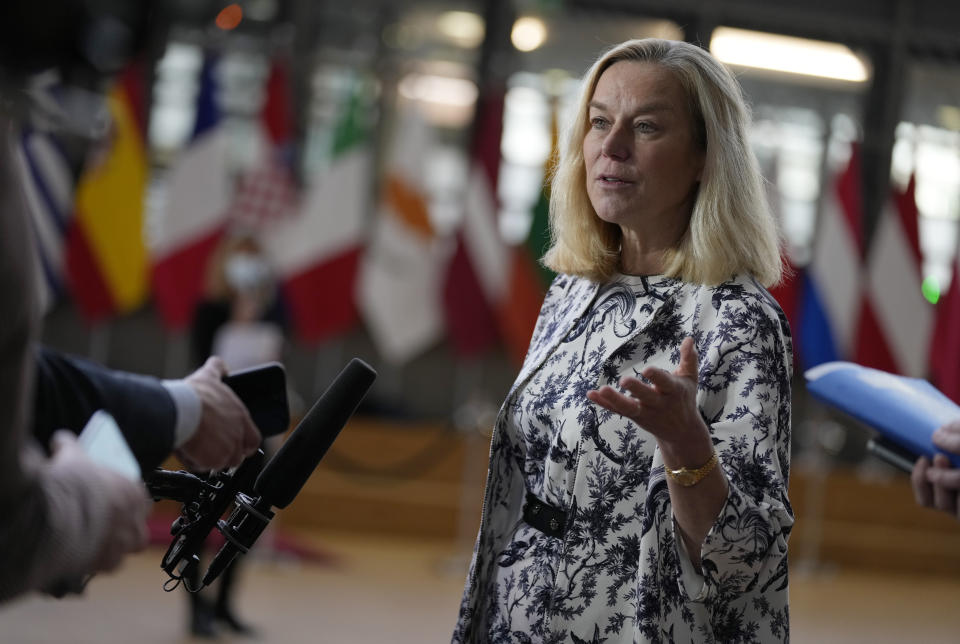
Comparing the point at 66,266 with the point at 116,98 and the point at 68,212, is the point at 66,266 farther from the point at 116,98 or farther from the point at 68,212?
the point at 116,98

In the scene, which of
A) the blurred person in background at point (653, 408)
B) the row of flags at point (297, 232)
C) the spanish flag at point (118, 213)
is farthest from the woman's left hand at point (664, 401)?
the spanish flag at point (118, 213)

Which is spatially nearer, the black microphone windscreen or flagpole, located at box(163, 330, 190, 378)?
the black microphone windscreen

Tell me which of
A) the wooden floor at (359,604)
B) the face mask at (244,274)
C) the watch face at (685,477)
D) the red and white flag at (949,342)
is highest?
the watch face at (685,477)

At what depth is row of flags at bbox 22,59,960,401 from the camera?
6.50 metres

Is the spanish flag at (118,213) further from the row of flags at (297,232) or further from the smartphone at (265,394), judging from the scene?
the smartphone at (265,394)

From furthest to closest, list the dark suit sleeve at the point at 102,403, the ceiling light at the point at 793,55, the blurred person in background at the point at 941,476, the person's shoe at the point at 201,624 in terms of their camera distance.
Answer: the ceiling light at the point at 793,55
the person's shoe at the point at 201,624
the blurred person in background at the point at 941,476
the dark suit sleeve at the point at 102,403

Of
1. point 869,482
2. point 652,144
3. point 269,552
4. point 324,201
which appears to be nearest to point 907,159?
point 869,482

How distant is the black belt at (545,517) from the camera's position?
147cm

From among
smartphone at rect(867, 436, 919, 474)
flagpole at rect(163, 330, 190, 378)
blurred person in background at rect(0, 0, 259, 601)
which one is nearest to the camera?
blurred person in background at rect(0, 0, 259, 601)

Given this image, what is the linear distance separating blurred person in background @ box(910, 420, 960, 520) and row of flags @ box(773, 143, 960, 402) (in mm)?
5614

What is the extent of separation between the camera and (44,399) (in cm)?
115

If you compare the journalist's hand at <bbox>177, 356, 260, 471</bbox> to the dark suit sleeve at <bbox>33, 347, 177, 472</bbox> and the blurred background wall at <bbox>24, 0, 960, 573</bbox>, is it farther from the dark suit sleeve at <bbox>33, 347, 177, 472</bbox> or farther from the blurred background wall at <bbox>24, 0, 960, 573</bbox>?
the blurred background wall at <bbox>24, 0, 960, 573</bbox>

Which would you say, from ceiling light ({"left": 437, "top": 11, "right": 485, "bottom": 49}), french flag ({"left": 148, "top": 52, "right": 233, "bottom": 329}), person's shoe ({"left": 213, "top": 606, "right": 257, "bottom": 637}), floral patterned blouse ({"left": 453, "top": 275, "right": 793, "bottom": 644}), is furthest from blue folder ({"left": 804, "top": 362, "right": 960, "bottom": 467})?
ceiling light ({"left": 437, "top": 11, "right": 485, "bottom": 49})

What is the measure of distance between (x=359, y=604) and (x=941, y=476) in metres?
3.89
